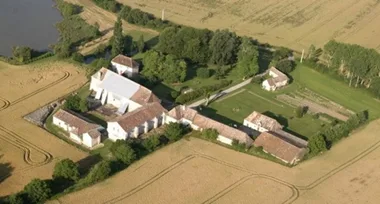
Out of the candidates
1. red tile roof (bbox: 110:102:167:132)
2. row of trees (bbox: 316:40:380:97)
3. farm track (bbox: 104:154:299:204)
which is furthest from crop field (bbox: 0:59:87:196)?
row of trees (bbox: 316:40:380:97)

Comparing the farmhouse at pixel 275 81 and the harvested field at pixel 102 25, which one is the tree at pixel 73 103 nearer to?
the harvested field at pixel 102 25

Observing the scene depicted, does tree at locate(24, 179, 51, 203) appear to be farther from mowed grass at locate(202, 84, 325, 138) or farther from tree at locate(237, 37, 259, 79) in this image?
tree at locate(237, 37, 259, 79)

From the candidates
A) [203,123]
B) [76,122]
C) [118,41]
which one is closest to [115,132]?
[76,122]

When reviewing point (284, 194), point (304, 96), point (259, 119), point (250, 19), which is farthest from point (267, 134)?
point (250, 19)

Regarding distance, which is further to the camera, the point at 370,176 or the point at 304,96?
the point at 304,96

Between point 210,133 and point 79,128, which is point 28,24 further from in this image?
point 210,133

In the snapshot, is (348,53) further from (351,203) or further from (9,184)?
(9,184)

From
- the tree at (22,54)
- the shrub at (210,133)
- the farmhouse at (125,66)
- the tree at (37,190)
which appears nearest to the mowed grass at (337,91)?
the shrub at (210,133)
